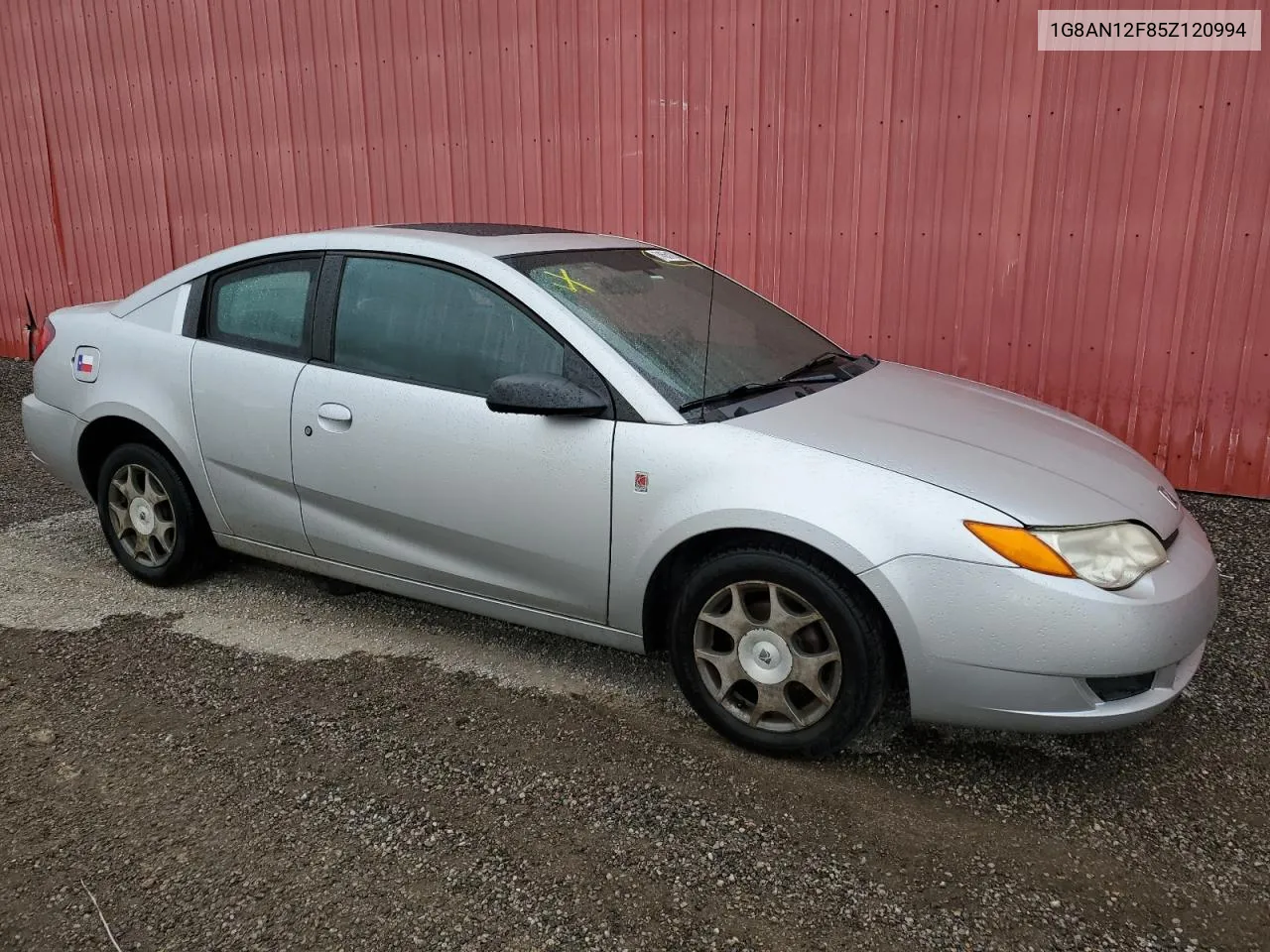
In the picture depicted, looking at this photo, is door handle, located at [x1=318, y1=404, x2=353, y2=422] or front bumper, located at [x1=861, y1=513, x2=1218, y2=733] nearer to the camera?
front bumper, located at [x1=861, y1=513, x2=1218, y2=733]

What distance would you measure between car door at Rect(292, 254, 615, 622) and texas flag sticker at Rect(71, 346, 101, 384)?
47.6 inches

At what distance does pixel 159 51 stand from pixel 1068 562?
8.30 m

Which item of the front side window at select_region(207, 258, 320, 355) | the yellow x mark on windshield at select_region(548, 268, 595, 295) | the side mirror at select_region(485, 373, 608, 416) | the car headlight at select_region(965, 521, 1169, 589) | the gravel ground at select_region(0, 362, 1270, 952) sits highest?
the yellow x mark on windshield at select_region(548, 268, 595, 295)

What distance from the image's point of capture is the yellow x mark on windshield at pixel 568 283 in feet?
10.8

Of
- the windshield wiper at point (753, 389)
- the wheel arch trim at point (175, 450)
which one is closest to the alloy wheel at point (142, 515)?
the wheel arch trim at point (175, 450)

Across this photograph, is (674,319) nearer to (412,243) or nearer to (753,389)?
(753,389)

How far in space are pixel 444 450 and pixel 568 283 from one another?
709mm

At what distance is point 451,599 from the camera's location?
11.1 feet

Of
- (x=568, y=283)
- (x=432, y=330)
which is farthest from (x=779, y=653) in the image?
(x=432, y=330)

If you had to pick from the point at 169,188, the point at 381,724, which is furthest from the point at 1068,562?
the point at 169,188

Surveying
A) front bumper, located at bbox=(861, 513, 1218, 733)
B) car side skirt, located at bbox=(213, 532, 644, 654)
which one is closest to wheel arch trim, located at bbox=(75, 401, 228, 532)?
car side skirt, located at bbox=(213, 532, 644, 654)

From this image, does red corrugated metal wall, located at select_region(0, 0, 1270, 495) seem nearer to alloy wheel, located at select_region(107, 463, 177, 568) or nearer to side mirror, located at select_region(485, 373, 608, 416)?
side mirror, located at select_region(485, 373, 608, 416)

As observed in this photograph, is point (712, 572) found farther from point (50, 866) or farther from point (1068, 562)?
point (50, 866)

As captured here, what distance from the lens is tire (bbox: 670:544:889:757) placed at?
2652 millimetres
